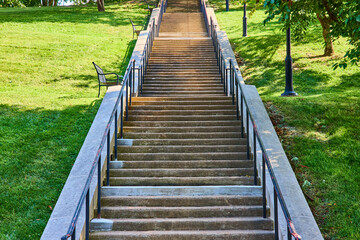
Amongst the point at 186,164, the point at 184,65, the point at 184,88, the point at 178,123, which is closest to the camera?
the point at 186,164

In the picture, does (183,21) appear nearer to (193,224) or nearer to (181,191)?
(181,191)

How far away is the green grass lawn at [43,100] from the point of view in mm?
5352

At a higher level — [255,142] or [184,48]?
[184,48]

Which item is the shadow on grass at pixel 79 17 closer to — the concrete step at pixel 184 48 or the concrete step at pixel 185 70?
the concrete step at pixel 184 48

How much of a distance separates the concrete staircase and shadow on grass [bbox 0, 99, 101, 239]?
94cm

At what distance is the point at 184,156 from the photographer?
21.3 ft

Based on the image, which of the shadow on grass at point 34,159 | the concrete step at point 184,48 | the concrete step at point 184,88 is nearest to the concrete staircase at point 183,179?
the shadow on grass at point 34,159

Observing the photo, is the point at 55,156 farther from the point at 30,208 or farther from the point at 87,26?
the point at 87,26

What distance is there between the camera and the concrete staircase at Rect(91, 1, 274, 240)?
15.7ft

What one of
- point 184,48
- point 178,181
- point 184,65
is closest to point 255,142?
point 178,181

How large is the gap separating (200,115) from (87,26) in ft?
51.1

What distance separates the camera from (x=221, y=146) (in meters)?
6.71

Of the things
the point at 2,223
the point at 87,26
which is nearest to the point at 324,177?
the point at 2,223

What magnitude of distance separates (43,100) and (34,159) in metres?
3.51
